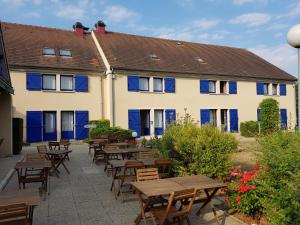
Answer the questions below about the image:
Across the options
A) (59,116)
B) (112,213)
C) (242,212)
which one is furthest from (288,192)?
(59,116)

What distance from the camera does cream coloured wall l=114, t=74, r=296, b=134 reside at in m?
20.2

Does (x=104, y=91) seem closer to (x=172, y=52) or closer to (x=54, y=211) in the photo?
(x=172, y=52)

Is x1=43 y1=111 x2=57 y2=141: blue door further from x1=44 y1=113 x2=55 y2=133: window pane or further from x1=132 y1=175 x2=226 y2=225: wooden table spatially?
x1=132 y1=175 x2=226 y2=225: wooden table

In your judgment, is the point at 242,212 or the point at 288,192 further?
the point at 242,212

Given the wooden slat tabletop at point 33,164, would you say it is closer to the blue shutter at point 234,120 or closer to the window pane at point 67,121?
the window pane at point 67,121

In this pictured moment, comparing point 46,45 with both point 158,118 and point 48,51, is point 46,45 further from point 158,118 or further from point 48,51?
point 158,118

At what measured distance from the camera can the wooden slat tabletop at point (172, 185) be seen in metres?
4.34

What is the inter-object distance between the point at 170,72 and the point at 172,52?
378 centimetres

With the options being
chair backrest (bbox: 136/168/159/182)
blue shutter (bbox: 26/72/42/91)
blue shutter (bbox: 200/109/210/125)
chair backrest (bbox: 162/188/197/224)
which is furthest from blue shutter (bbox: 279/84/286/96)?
chair backrest (bbox: 162/188/197/224)

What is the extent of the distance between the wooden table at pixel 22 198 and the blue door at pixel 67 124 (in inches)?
599

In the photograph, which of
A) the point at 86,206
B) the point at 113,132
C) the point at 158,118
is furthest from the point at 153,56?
the point at 86,206

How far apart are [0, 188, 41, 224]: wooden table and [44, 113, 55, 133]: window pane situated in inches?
590

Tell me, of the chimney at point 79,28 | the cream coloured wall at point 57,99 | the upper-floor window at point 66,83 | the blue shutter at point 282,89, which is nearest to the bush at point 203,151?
the cream coloured wall at point 57,99

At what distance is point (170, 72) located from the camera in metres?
21.4
